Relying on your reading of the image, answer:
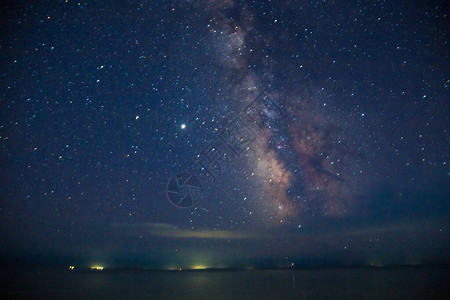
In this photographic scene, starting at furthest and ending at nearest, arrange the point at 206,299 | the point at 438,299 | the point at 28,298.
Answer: the point at 28,298 < the point at 206,299 < the point at 438,299

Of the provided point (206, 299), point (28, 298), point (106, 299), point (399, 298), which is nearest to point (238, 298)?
point (206, 299)

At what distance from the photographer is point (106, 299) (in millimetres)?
18766

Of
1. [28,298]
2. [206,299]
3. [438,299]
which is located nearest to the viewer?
[438,299]

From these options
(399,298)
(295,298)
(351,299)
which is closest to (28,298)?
(295,298)

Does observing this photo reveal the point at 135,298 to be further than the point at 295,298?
Yes

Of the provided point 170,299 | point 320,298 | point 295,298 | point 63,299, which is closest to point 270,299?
point 295,298

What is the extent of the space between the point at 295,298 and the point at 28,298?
64.7 feet

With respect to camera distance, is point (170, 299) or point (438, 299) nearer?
point (438, 299)

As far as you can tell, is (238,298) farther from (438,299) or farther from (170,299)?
(438,299)

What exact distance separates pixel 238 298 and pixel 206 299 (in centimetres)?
225

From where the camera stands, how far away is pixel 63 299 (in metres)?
18.5

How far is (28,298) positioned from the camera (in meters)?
19.1

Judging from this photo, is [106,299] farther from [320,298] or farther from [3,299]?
[320,298]

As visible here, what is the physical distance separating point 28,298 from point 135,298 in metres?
7.98
